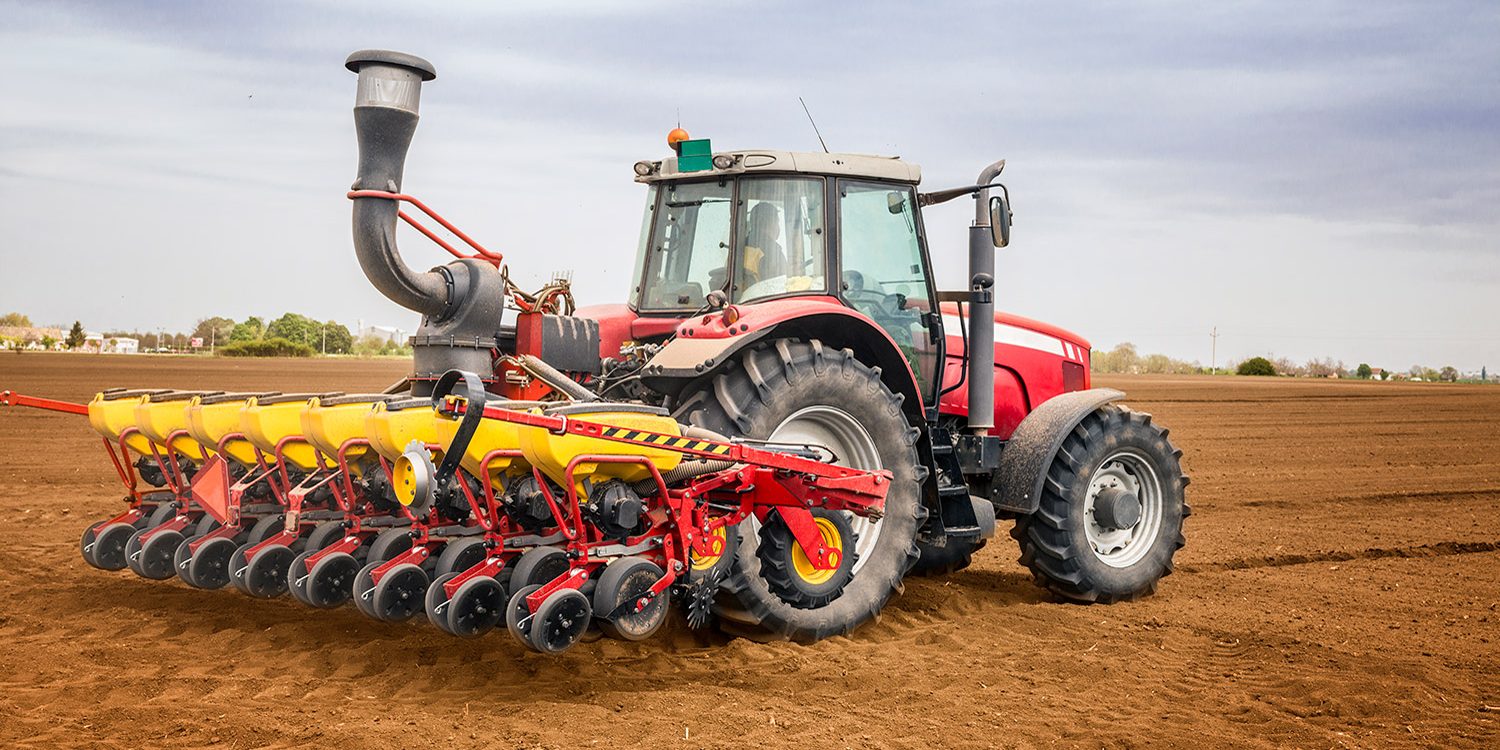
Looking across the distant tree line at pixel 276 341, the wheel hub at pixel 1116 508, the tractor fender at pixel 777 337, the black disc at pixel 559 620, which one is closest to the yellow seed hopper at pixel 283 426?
the tractor fender at pixel 777 337

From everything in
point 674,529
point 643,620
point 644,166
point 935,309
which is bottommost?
point 643,620

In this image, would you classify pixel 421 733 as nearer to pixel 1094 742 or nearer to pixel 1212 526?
pixel 1094 742

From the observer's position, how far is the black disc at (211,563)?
6672 millimetres

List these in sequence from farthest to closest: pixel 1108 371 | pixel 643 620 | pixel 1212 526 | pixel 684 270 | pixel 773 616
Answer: pixel 1108 371, pixel 1212 526, pixel 684 270, pixel 773 616, pixel 643 620

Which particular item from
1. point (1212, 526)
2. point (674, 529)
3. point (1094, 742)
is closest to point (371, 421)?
point (674, 529)

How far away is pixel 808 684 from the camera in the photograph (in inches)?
225

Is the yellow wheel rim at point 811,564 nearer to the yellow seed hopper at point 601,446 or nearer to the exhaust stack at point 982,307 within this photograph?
the yellow seed hopper at point 601,446

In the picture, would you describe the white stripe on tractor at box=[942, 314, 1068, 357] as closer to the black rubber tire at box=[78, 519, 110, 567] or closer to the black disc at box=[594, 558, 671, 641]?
the black disc at box=[594, 558, 671, 641]

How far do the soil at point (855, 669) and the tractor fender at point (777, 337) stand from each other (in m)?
1.27

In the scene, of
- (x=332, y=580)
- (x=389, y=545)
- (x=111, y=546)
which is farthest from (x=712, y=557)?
(x=111, y=546)

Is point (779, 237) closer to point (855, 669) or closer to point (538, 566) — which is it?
point (855, 669)

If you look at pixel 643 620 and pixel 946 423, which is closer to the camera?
pixel 643 620

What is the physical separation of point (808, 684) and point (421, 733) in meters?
1.68

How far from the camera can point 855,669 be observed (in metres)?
6.03
